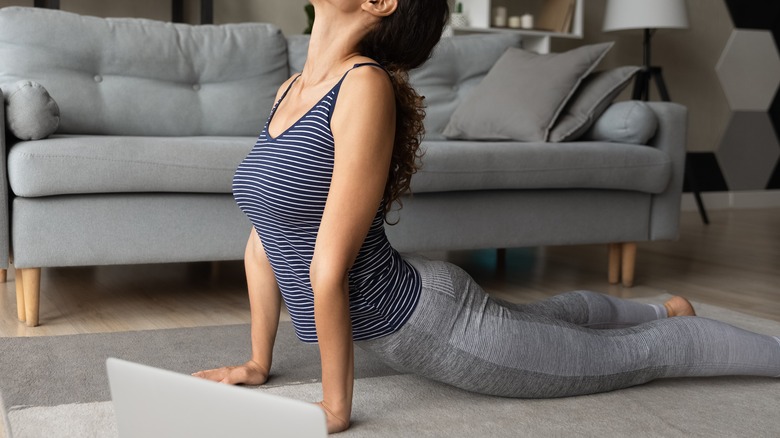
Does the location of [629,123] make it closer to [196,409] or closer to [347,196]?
[347,196]

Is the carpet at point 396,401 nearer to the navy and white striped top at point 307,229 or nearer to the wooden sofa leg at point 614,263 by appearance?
the navy and white striped top at point 307,229

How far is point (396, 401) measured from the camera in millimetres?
1612

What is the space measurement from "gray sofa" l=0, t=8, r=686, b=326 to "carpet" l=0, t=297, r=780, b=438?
0.34 meters

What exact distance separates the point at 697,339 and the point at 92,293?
1.78 meters

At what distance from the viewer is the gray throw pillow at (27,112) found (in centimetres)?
217

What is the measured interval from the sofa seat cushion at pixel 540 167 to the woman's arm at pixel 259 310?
867mm

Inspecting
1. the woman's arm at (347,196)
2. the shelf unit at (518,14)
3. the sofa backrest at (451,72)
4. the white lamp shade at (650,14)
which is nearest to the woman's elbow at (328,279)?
the woman's arm at (347,196)

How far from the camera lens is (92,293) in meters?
2.64

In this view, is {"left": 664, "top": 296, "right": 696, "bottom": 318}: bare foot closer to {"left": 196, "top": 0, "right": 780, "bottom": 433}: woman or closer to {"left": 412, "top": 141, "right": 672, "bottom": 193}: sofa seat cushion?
{"left": 196, "top": 0, "right": 780, "bottom": 433}: woman

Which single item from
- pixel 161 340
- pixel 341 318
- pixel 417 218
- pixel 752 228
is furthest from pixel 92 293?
pixel 752 228

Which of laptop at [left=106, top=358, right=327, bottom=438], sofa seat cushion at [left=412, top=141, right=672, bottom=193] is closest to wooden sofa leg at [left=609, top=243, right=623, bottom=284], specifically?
sofa seat cushion at [left=412, top=141, right=672, bottom=193]

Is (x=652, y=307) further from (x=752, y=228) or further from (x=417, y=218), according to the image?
(x=752, y=228)

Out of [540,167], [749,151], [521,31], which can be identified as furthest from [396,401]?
[749,151]

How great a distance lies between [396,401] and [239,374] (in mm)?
302
